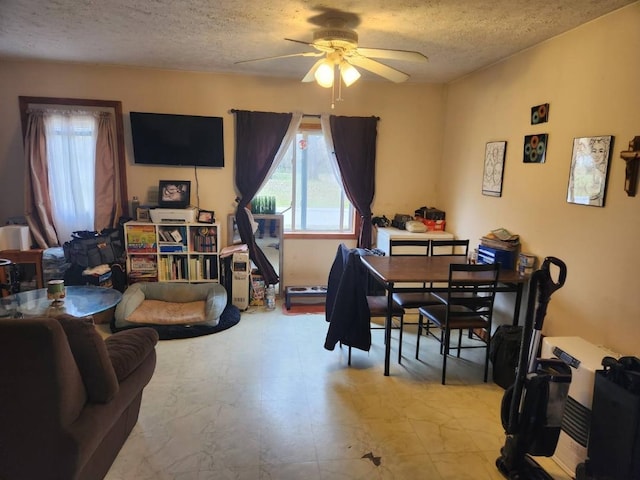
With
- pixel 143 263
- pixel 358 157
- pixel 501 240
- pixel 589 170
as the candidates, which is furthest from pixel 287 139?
pixel 589 170

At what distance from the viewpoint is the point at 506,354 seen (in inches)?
117

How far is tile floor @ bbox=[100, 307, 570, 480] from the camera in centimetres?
215

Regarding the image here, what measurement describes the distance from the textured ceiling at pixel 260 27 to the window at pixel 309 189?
3.47ft

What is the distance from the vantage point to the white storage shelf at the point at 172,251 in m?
4.28

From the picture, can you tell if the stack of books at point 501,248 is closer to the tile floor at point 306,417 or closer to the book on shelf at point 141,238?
the tile floor at point 306,417

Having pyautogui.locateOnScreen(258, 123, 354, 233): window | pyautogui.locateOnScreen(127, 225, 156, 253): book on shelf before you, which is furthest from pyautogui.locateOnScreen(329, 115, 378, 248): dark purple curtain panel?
pyautogui.locateOnScreen(127, 225, 156, 253): book on shelf

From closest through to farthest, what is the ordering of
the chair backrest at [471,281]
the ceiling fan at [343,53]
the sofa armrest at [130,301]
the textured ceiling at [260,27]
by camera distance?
1. the textured ceiling at [260,27]
2. the ceiling fan at [343,53]
3. the chair backrest at [471,281]
4. the sofa armrest at [130,301]

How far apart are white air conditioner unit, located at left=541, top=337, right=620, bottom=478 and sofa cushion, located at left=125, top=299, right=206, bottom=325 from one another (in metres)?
3.01

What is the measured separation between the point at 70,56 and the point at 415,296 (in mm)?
4078

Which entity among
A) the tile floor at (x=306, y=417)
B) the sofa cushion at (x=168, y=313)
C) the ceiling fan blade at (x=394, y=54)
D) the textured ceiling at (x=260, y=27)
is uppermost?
the textured ceiling at (x=260, y=27)

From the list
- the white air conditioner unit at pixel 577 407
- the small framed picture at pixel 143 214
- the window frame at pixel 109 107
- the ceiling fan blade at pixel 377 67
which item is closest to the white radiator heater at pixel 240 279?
the small framed picture at pixel 143 214

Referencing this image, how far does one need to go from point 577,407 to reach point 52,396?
100 inches

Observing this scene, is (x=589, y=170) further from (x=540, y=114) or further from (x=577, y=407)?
(x=577, y=407)

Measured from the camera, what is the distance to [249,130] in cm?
450
